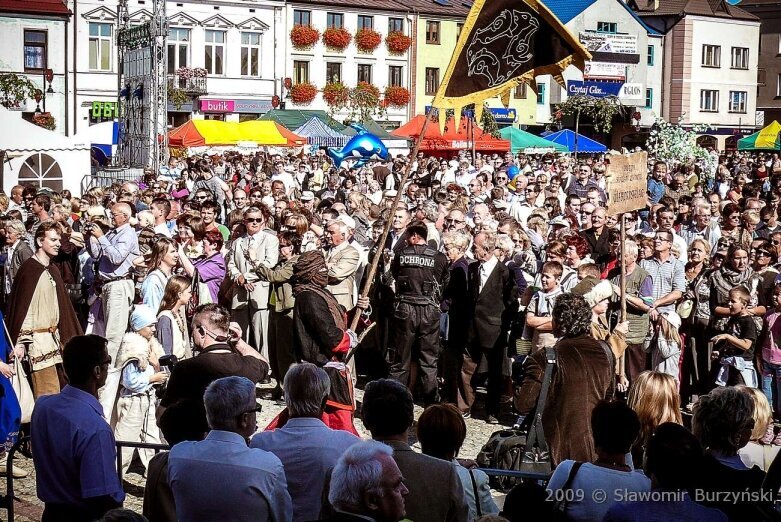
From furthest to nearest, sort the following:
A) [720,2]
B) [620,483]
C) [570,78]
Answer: [720,2], [570,78], [620,483]

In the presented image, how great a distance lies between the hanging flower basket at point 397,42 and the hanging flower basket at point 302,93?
199 inches

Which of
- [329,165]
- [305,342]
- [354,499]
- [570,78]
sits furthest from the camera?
[570,78]

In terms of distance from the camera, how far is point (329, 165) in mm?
32281

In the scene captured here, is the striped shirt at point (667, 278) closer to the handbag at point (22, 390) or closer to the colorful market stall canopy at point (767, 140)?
the handbag at point (22, 390)

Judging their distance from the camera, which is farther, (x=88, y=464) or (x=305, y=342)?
(x=305, y=342)

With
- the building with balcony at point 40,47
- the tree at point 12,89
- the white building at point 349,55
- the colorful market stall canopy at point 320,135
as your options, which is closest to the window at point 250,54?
the white building at point 349,55

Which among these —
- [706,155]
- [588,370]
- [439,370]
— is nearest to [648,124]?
[706,155]

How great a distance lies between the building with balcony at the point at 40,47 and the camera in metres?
48.9

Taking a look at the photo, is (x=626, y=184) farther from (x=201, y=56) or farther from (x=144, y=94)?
(x=201, y=56)

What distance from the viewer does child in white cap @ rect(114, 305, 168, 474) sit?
8125 millimetres

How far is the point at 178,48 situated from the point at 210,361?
47656mm

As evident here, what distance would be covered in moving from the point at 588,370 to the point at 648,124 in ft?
205

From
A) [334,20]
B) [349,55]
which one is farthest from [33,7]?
[349,55]

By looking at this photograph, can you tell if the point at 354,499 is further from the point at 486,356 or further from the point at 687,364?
the point at 687,364
